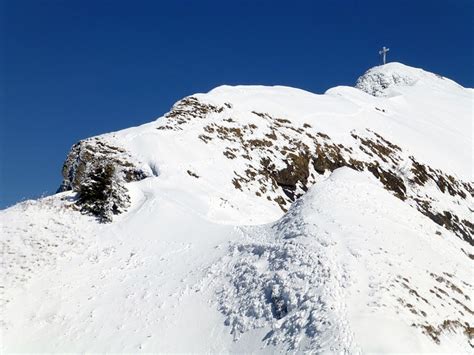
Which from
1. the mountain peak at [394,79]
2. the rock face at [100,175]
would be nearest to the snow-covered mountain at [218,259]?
the rock face at [100,175]

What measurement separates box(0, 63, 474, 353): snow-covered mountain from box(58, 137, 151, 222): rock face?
83 millimetres

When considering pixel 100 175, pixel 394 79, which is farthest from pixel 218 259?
pixel 394 79

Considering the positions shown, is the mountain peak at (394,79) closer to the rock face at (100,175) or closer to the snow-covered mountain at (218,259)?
the snow-covered mountain at (218,259)

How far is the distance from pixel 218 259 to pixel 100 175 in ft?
27.5

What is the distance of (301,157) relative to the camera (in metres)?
38.4

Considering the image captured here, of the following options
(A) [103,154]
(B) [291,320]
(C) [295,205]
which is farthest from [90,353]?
(A) [103,154]

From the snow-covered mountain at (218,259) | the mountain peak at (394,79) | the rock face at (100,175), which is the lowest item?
the snow-covered mountain at (218,259)

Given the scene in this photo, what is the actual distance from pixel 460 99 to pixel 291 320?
7371 centimetres

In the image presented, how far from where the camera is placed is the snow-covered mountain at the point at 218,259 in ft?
49.9

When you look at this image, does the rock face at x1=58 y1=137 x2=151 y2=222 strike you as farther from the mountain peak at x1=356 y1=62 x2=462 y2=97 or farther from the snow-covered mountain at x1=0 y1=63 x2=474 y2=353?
the mountain peak at x1=356 y1=62 x2=462 y2=97

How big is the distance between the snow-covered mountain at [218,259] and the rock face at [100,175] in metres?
0.08

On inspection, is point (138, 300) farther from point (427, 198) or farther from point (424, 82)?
point (424, 82)

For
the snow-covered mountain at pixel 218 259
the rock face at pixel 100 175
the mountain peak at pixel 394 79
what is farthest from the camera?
the mountain peak at pixel 394 79

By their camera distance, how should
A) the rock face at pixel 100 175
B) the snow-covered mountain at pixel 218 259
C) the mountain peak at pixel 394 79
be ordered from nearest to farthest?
the snow-covered mountain at pixel 218 259 → the rock face at pixel 100 175 → the mountain peak at pixel 394 79
